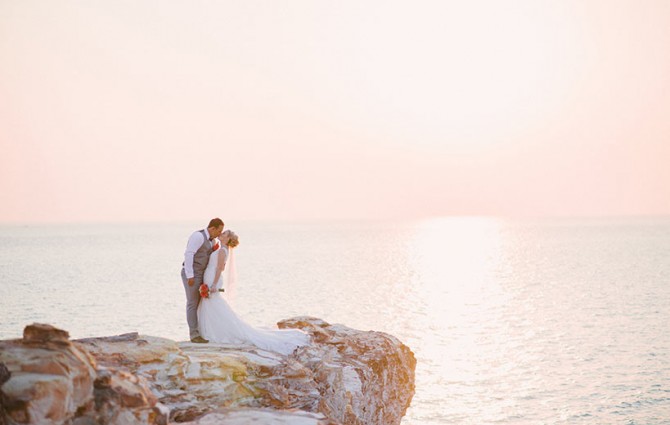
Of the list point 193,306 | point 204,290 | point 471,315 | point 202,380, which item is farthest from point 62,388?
point 471,315

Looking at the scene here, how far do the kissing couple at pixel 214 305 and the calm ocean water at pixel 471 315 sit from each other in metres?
13.6

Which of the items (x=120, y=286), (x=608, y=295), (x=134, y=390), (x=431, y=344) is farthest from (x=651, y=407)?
(x=120, y=286)

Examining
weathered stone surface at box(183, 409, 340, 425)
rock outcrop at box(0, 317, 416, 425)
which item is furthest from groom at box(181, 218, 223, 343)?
weathered stone surface at box(183, 409, 340, 425)

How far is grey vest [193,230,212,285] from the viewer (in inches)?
653

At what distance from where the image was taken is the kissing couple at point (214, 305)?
16.2 meters

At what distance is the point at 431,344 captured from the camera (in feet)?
141

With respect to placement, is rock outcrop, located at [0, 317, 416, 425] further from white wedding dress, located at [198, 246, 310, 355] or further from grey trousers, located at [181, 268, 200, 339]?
grey trousers, located at [181, 268, 200, 339]

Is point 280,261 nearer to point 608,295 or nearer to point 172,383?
point 608,295

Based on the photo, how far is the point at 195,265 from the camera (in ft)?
54.5

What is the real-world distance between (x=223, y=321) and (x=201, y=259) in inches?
69.4

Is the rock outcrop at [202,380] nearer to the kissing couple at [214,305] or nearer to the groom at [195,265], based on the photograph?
the kissing couple at [214,305]

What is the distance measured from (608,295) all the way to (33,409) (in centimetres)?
6791

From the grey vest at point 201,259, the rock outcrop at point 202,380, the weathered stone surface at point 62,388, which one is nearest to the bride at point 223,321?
the grey vest at point 201,259

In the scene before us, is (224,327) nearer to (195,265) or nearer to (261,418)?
(195,265)
